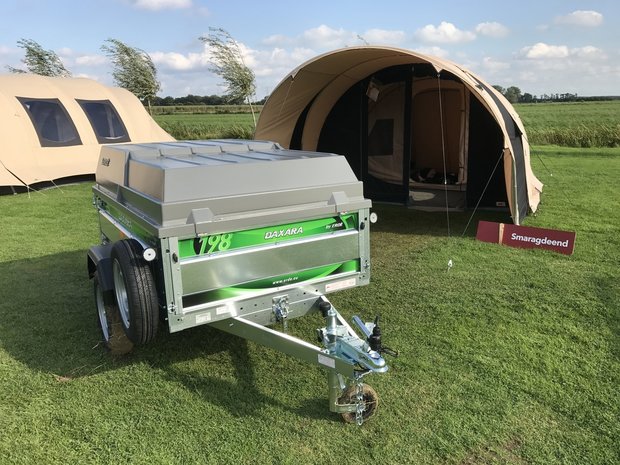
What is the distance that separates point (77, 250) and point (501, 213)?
6967mm

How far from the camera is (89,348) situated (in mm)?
4016

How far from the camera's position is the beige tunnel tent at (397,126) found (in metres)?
8.85

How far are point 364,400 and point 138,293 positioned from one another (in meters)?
1.53

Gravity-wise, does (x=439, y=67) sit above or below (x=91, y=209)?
above

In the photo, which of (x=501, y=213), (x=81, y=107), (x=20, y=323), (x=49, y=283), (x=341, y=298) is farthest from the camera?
(x=81, y=107)

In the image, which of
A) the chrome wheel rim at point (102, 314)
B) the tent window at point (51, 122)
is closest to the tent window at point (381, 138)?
the tent window at point (51, 122)

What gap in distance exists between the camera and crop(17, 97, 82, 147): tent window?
439 inches

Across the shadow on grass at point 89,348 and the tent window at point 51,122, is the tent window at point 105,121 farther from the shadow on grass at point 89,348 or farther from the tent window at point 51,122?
the shadow on grass at point 89,348

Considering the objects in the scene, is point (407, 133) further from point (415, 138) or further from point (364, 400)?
point (364, 400)

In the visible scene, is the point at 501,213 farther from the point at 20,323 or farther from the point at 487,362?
the point at 20,323

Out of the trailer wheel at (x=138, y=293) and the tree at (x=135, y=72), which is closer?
the trailer wheel at (x=138, y=293)

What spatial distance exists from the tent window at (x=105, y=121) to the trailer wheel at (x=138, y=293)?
395 inches

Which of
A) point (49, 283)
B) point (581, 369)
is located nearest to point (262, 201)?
point (581, 369)

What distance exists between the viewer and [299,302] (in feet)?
11.5
